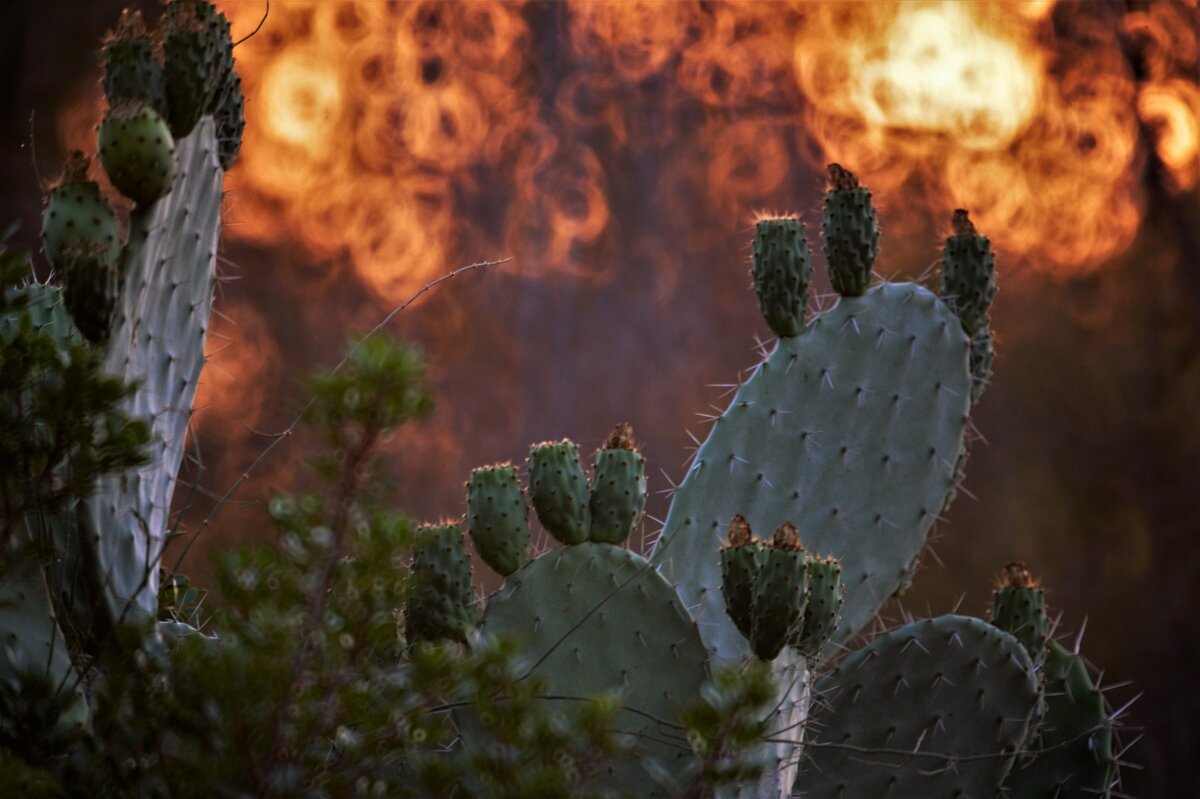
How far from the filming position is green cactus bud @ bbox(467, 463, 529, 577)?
105 cm

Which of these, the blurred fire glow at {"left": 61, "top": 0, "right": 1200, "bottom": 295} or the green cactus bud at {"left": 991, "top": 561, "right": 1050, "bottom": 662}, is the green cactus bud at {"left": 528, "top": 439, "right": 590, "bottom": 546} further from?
the blurred fire glow at {"left": 61, "top": 0, "right": 1200, "bottom": 295}

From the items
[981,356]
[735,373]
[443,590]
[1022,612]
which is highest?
[735,373]

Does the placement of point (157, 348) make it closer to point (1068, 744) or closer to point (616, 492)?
point (616, 492)

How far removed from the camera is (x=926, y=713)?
123 cm

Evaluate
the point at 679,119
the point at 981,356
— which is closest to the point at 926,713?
the point at 981,356

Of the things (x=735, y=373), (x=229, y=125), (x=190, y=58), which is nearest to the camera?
(x=190, y=58)

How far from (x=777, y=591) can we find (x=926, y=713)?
48 cm

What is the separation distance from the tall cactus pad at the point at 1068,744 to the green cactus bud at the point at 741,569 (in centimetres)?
54

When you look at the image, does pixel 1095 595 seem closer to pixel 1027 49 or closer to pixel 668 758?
pixel 1027 49

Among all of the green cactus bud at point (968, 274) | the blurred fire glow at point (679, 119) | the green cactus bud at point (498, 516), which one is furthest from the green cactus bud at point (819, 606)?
the blurred fire glow at point (679, 119)

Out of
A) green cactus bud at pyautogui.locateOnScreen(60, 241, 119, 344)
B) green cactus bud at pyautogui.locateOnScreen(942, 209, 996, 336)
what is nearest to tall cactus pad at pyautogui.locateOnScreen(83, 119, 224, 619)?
green cactus bud at pyautogui.locateOnScreen(60, 241, 119, 344)

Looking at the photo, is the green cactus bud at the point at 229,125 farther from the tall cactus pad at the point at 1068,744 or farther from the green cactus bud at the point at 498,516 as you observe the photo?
the tall cactus pad at the point at 1068,744

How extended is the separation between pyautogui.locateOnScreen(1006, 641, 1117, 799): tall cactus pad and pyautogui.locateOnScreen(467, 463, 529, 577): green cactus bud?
0.58m

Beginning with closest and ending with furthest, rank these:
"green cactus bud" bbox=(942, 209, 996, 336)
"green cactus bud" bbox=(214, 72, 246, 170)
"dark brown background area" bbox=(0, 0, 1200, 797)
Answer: "green cactus bud" bbox=(214, 72, 246, 170)
"green cactus bud" bbox=(942, 209, 996, 336)
"dark brown background area" bbox=(0, 0, 1200, 797)
